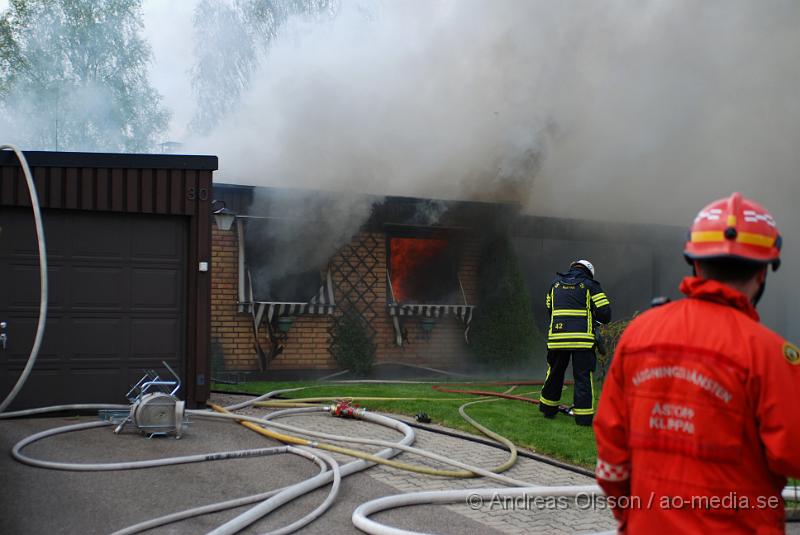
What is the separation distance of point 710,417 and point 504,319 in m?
→ 11.6

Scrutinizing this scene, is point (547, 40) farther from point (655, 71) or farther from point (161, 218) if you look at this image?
point (161, 218)

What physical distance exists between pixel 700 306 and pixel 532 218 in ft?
40.5

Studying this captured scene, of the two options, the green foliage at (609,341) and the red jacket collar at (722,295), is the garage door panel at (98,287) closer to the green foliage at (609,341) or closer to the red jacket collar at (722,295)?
the green foliage at (609,341)

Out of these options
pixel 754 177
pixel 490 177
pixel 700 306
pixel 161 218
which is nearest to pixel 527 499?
pixel 700 306

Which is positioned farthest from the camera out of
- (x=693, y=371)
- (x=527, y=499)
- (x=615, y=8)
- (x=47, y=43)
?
(x=47, y=43)

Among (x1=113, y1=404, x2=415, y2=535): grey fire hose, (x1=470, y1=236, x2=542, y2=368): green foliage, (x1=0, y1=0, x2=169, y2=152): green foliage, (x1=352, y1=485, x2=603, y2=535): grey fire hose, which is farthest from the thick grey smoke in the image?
(x1=0, y1=0, x2=169, y2=152): green foliage

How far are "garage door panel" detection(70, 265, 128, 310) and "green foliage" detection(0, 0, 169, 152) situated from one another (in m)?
18.4

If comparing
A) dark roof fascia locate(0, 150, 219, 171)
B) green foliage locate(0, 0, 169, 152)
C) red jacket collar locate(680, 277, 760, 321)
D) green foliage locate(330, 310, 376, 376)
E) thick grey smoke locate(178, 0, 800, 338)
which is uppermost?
green foliage locate(0, 0, 169, 152)

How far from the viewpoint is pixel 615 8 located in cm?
1262

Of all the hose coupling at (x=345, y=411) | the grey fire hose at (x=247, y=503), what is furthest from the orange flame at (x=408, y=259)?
the grey fire hose at (x=247, y=503)

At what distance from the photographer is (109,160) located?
8422 millimetres

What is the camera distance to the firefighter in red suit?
76.9 inches

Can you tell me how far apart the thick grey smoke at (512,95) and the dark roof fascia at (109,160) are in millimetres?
3899

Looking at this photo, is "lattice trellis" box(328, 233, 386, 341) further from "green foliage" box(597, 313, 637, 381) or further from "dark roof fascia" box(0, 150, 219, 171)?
"dark roof fascia" box(0, 150, 219, 171)
